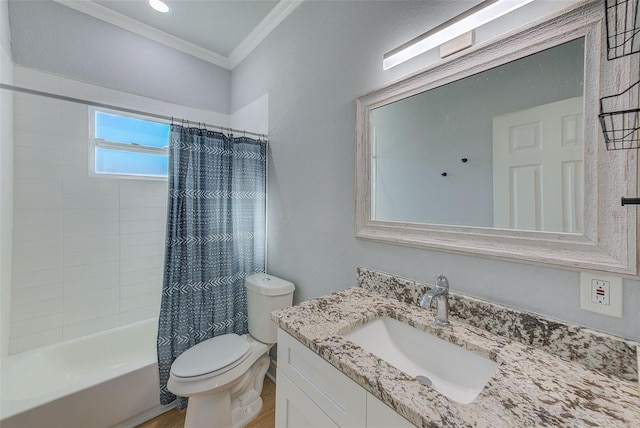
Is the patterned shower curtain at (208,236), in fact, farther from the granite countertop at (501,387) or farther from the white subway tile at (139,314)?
the granite countertop at (501,387)

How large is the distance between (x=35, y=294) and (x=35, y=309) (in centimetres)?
10

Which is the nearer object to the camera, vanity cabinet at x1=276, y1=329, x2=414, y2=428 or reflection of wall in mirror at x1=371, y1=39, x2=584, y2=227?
vanity cabinet at x1=276, y1=329, x2=414, y2=428

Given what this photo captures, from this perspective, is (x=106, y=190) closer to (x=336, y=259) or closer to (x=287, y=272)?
(x=287, y=272)

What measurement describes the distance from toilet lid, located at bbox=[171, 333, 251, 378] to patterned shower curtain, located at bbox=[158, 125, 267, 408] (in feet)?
0.62

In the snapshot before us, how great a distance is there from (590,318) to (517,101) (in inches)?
27.3

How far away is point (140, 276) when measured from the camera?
2111 millimetres

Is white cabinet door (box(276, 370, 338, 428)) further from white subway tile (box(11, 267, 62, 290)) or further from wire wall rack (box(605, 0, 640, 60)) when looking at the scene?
white subway tile (box(11, 267, 62, 290))

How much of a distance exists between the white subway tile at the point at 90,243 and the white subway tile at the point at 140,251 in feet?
0.28

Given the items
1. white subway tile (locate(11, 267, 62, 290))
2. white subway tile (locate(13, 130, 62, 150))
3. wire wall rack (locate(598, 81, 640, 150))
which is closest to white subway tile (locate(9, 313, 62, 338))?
white subway tile (locate(11, 267, 62, 290))

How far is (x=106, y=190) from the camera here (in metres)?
1.93

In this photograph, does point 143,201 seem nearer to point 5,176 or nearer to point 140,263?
A: point 140,263

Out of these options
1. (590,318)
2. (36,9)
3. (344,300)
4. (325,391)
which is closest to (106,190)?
(36,9)

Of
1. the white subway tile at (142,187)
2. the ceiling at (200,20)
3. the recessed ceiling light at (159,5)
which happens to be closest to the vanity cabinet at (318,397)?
the white subway tile at (142,187)

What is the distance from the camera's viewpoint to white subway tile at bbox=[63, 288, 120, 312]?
5.92 ft
